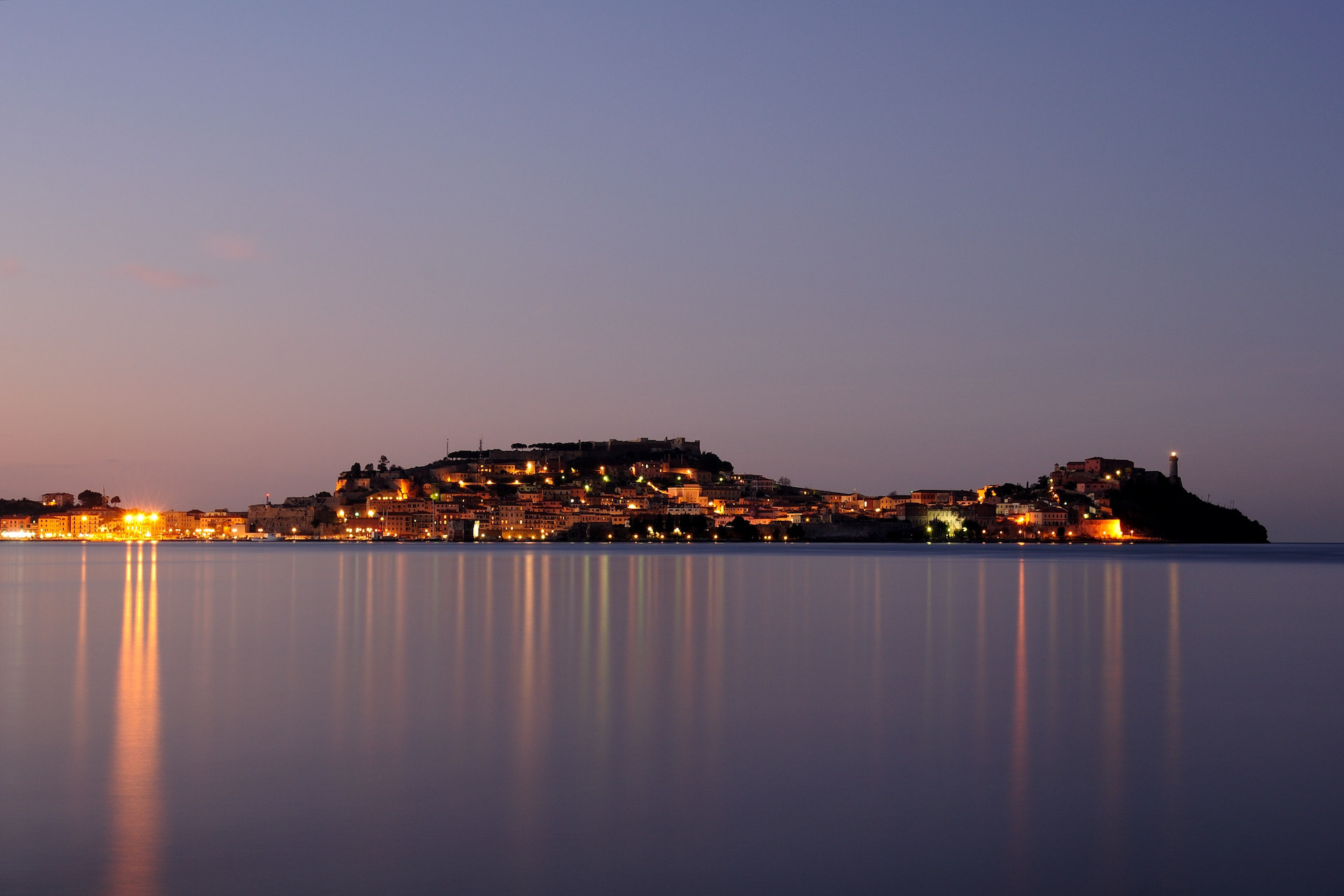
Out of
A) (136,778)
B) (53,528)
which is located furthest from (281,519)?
(136,778)

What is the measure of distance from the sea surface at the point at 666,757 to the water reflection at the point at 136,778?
0.10 feet

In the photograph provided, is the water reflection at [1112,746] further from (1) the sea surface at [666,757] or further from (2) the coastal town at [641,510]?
(2) the coastal town at [641,510]

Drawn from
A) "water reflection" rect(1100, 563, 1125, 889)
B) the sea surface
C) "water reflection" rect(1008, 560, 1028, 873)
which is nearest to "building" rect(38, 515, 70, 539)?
the sea surface

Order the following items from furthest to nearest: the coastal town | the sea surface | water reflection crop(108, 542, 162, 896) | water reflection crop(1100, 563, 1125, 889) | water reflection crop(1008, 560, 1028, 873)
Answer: the coastal town, water reflection crop(1008, 560, 1028, 873), water reflection crop(1100, 563, 1125, 889), the sea surface, water reflection crop(108, 542, 162, 896)

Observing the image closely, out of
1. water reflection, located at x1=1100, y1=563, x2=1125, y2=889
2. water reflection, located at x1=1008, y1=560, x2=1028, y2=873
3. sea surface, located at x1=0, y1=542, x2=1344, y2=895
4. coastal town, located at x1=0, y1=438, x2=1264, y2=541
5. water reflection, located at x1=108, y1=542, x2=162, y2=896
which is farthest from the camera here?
coastal town, located at x1=0, y1=438, x2=1264, y2=541

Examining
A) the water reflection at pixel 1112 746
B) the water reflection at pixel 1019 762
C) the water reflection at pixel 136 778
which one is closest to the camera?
the water reflection at pixel 136 778

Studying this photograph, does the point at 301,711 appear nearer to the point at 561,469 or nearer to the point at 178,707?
the point at 178,707

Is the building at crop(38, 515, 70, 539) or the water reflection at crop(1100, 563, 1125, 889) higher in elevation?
the water reflection at crop(1100, 563, 1125, 889)

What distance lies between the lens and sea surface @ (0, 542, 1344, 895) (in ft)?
19.1

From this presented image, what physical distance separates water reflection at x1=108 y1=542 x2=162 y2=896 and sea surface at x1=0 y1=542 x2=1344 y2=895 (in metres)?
0.03

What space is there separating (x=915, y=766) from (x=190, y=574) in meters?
36.3

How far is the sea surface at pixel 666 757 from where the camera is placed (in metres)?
5.82

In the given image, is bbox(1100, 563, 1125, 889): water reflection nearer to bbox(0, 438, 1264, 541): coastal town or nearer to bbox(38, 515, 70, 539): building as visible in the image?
bbox(0, 438, 1264, 541): coastal town

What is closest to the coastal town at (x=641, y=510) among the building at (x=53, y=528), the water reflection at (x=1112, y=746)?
the building at (x=53, y=528)
